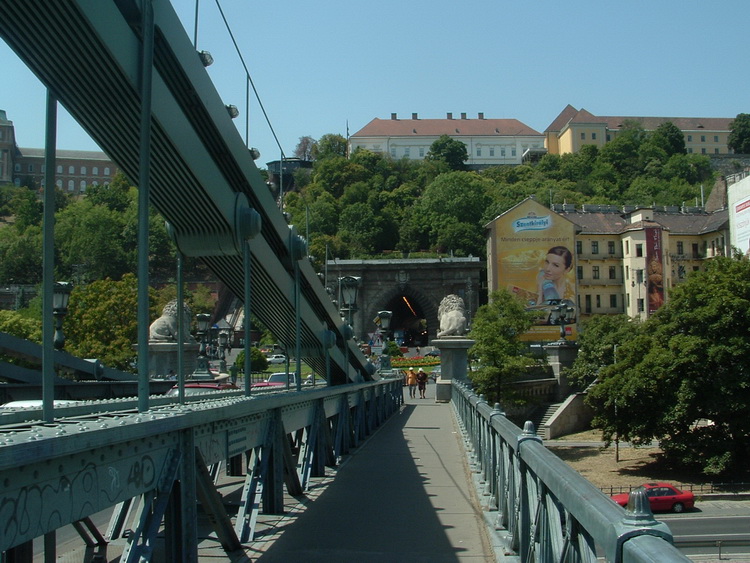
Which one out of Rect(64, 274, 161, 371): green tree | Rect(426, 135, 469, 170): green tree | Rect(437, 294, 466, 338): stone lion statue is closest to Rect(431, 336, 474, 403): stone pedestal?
Rect(437, 294, 466, 338): stone lion statue

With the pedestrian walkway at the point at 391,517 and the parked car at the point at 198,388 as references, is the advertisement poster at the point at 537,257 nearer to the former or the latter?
the parked car at the point at 198,388

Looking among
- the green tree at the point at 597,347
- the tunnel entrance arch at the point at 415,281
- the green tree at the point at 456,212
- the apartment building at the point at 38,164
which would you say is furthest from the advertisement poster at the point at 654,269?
the apartment building at the point at 38,164

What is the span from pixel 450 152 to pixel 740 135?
2147 inches

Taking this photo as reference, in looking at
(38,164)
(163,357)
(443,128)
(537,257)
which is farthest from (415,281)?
(38,164)

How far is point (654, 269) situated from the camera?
83.5m

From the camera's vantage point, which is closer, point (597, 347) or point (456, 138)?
point (597, 347)

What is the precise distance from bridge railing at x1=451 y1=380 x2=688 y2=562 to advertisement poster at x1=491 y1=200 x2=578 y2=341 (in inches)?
2840

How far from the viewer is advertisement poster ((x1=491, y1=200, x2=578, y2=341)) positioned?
80750mm

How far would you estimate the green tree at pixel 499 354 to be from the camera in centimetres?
4488

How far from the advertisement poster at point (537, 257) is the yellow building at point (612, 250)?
90 millimetres

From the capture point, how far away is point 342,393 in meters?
15.5

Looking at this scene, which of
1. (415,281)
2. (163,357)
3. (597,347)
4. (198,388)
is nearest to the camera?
(198,388)

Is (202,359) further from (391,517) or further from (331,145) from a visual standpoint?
(331,145)

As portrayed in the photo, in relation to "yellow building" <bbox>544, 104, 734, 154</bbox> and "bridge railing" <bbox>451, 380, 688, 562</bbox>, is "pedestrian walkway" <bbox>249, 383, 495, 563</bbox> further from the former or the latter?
"yellow building" <bbox>544, 104, 734, 154</bbox>
